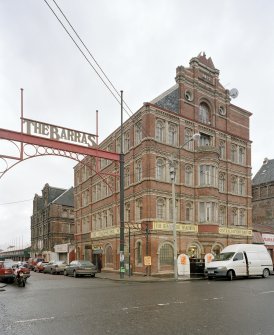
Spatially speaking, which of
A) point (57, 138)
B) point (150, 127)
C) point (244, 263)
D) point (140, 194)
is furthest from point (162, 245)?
point (57, 138)

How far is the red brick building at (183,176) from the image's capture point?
3088 cm

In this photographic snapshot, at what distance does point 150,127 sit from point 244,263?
1232 centimetres

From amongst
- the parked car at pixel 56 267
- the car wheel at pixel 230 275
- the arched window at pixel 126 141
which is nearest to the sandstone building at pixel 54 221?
the parked car at pixel 56 267

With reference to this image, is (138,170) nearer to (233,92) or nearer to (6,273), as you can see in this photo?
(233,92)

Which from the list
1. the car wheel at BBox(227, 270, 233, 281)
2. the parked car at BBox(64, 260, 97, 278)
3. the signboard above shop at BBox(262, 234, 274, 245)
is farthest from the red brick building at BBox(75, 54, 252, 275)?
the car wheel at BBox(227, 270, 233, 281)

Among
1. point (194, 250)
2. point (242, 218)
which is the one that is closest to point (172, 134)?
point (194, 250)

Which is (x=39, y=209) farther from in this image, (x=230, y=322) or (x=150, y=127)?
(x=230, y=322)

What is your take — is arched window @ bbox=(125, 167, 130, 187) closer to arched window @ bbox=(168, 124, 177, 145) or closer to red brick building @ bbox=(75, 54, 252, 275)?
red brick building @ bbox=(75, 54, 252, 275)

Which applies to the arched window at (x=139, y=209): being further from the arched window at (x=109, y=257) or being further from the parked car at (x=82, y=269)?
the arched window at (x=109, y=257)

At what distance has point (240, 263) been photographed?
24.8m

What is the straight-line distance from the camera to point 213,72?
120 ft

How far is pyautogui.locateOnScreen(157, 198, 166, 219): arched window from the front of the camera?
31.1 metres

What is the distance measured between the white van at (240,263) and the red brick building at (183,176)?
608 cm

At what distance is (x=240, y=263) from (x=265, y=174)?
3497 cm
